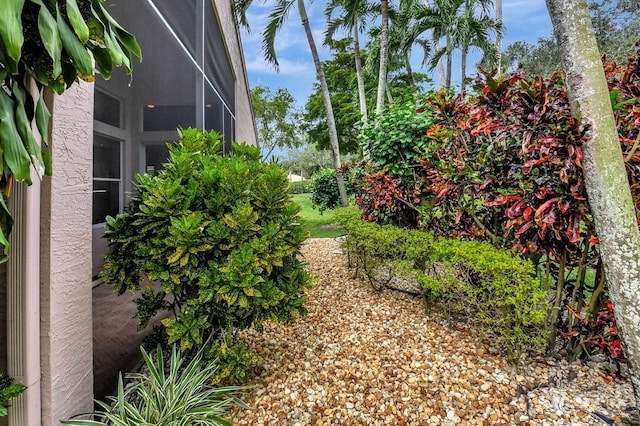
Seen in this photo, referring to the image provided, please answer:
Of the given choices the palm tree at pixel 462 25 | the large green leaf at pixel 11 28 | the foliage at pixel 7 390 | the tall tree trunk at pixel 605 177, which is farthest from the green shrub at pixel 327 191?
the large green leaf at pixel 11 28

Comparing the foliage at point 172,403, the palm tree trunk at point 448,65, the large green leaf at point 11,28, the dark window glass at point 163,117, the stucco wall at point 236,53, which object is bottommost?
the foliage at point 172,403

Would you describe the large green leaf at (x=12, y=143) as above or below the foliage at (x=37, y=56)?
below

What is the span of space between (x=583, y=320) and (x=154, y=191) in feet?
10.7

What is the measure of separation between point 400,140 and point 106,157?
14.2ft

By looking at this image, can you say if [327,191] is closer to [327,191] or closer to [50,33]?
[327,191]

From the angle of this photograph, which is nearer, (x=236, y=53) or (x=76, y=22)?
(x=76, y=22)

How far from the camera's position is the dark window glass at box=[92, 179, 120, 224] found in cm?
325

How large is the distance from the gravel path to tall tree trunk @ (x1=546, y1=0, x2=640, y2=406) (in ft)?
1.39

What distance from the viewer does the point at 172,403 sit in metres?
1.80

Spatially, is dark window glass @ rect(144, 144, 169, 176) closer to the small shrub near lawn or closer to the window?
the window

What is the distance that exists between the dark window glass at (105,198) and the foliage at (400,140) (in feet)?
11.3

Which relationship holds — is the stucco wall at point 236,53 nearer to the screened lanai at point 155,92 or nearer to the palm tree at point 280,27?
the screened lanai at point 155,92

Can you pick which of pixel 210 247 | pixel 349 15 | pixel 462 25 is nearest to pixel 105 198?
pixel 210 247

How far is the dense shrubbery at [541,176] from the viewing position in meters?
2.07
